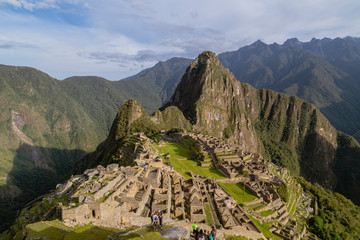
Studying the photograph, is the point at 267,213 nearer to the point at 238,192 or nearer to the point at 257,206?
the point at 257,206

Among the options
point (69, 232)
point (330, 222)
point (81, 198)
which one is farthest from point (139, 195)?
A: point (330, 222)

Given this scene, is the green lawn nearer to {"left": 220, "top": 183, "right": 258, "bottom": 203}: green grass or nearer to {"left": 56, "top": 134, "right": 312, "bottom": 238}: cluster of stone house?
{"left": 56, "top": 134, "right": 312, "bottom": 238}: cluster of stone house

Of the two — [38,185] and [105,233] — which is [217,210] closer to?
[105,233]

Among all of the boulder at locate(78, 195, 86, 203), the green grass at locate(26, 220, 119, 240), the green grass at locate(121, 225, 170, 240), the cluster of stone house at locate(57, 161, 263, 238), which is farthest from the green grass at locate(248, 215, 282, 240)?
the boulder at locate(78, 195, 86, 203)

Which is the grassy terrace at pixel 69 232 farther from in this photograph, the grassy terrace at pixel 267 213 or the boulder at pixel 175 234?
the grassy terrace at pixel 267 213

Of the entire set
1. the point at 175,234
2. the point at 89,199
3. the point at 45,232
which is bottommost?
the point at 45,232

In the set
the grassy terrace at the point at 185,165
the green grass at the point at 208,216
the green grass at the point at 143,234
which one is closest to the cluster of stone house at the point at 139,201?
the green grass at the point at 208,216
